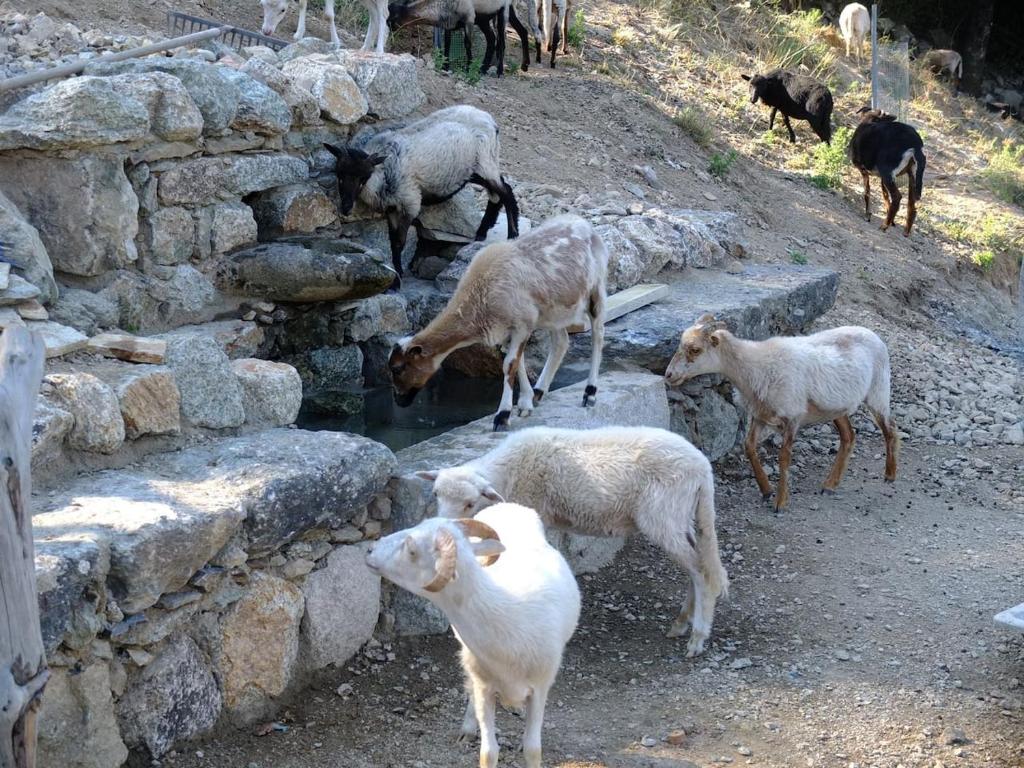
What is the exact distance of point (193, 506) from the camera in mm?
4566

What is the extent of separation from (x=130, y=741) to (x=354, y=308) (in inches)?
155

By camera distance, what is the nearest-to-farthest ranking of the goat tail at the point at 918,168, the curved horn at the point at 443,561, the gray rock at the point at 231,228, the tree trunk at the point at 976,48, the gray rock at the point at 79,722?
the curved horn at the point at 443,561 → the gray rock at the point at 79,722 → the gray rock at the point at 231,228 → the goat tail at the point at 918,168 → the tree trunk at the point at 976,48

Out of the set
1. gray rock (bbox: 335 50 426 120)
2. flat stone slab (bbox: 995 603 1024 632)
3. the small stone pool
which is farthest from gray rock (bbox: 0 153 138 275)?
flat stone slab (bbox: 995 603 1024 632)

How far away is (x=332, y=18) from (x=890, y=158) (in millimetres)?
6845

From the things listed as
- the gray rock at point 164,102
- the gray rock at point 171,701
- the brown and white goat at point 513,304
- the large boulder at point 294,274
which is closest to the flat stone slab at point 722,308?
the brown and white goat at point 513,304

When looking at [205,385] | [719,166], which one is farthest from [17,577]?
[719,166]

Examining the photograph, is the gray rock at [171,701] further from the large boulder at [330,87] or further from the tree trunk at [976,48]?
the tree trunk at [976,48]

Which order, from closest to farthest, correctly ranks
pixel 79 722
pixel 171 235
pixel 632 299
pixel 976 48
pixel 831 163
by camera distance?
pixel 79 722, pixel 171 235, pixel 632 299, pixel 831 163, pixel 976 48

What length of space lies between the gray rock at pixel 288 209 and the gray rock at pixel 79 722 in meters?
4.05

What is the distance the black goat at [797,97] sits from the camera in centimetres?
1598

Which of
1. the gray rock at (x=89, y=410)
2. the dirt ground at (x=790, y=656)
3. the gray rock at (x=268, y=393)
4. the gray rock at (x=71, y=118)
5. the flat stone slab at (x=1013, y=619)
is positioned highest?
the gray rock at (x=71, y=118)

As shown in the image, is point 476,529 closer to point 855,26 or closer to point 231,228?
point 231,228

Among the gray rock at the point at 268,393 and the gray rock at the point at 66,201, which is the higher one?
the gray rock at the point at 66,201

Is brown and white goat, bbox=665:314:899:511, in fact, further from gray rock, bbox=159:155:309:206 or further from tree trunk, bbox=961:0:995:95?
tree trunk, bbox=961:0:995:95
